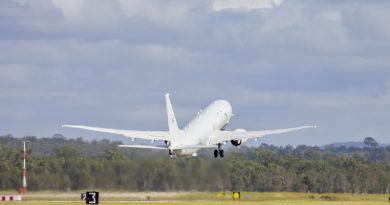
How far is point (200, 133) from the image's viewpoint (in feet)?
480

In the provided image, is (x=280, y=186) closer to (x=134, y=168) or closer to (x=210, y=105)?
(x=210, y=105)

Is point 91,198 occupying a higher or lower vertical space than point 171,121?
lower

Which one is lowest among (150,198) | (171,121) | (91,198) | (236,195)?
(91,198)

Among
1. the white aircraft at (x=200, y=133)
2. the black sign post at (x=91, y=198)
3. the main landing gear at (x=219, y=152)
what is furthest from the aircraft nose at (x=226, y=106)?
the black sign post at (x=91, y=198)

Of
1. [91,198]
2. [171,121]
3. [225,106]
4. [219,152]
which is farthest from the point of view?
[225,106]

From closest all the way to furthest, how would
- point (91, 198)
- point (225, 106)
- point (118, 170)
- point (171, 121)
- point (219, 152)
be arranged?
point (91, 198) < point (118, 170) < point (171, 121) < point (219, 152) < point (225, 106)

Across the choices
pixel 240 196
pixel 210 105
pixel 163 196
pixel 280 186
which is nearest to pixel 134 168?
pixel 163 196

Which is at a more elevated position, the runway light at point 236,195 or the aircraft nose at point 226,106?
the aircraft nose at point 226,106

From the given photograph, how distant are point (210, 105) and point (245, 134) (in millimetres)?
5050

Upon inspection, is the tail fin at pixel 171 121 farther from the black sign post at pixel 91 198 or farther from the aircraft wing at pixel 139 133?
the black sign post at pixel 91 198

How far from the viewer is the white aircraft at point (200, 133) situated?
139125 mm

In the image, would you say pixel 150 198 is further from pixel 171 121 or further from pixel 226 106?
pixel 226 106

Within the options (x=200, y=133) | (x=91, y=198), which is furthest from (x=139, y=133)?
(x=91, y=198)

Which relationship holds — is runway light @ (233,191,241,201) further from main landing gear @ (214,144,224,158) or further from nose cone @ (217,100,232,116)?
nose cone @ (217,100,232,116)
